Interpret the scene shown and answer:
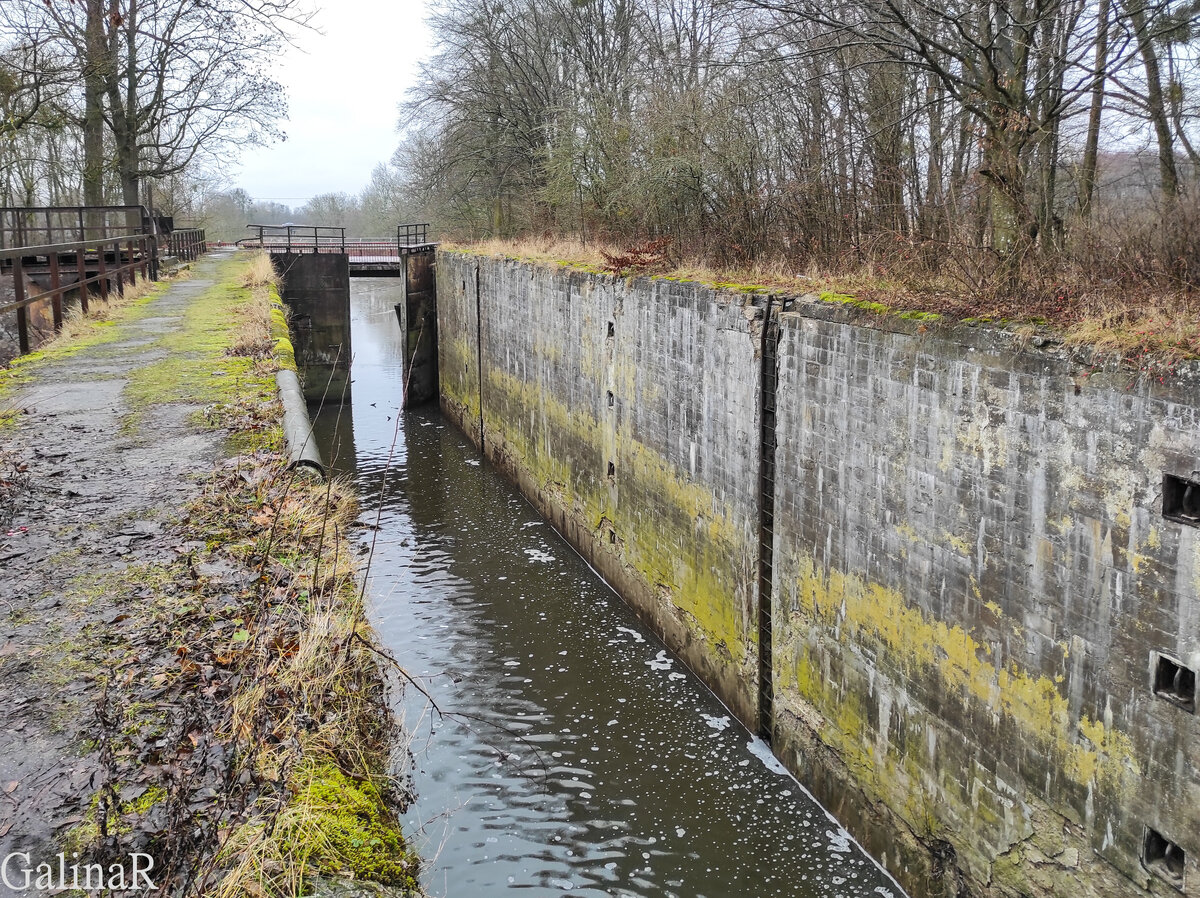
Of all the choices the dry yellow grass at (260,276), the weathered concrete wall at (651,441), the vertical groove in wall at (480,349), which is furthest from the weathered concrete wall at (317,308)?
the weathered concrete wall at (651,441)

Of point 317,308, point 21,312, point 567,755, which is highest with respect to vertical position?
point 317,308

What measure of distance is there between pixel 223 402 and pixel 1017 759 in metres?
6.50

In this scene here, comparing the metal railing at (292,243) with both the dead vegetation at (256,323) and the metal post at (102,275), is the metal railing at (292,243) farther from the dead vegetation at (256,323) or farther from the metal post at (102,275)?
the metal post at (102,275)

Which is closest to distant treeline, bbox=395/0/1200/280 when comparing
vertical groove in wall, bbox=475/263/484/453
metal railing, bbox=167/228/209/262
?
vertical groove in wall, bbox=475/263/484/453

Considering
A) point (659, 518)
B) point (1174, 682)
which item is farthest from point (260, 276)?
point (1174, 682)

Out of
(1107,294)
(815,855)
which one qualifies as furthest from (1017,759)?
(1107,294)

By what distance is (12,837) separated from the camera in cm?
291

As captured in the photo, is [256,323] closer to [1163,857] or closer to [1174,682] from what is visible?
[1174,682]

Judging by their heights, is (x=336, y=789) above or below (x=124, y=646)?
below

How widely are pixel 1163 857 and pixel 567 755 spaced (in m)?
4.67

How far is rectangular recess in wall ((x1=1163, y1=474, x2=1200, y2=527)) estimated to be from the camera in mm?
4441

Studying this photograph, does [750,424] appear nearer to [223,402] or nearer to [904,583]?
[904,583]

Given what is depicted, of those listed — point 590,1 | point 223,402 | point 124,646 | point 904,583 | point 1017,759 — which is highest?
point 590,1

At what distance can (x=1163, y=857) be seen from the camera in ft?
15.4
